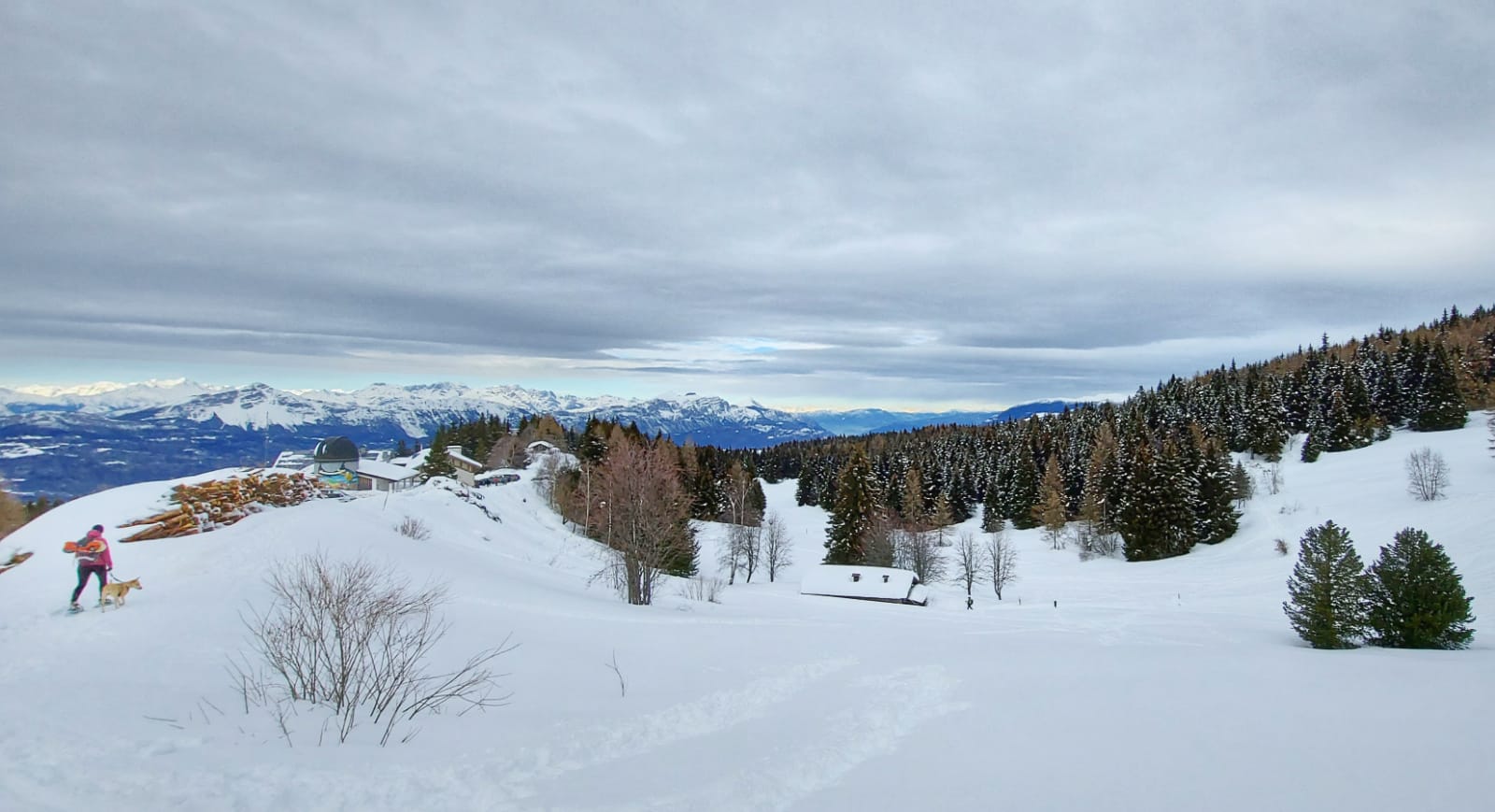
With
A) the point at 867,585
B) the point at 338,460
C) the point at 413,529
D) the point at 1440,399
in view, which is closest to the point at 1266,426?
the point at 1440,399

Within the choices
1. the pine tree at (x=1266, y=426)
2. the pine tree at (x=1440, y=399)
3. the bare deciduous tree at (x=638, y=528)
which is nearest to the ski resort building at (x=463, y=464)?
the bare deciduous tree at (x=638, y=528)

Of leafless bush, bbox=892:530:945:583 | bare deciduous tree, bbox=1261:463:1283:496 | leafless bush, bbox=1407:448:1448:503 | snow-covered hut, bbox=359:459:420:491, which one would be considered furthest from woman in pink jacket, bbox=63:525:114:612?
bare deciduous tree, bbox=1261:463:1283:496

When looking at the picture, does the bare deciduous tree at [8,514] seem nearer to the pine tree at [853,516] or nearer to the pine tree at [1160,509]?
the pine tree at [853,516]

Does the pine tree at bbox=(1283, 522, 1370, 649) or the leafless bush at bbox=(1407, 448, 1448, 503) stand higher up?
the leafless bush at bbox=(1407, 448, 1448, 503)

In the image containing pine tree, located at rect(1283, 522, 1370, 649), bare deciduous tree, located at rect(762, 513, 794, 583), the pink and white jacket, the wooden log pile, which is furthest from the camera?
bare deciduous tree, located at rect(762, 513, 794, 583)

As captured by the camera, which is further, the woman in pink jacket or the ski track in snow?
the woman in pink jacket

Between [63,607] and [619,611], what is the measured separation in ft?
37.8

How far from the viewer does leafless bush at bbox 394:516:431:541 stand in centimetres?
2767

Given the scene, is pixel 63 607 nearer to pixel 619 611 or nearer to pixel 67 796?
pixel 67 796

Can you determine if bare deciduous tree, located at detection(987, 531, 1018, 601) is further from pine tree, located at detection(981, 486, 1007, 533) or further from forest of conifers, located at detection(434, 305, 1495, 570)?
pine tree, located at detection(981, 486, 1007, 533)

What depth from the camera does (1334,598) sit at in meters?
17.4

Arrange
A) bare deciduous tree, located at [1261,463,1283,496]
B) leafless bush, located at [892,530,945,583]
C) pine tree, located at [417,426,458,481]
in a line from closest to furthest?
leafless bush, located at [892,530,945,583] → bare deciduous tree, located at [1261,463,1283,496] → pine tree, located at [417,426,458,481]

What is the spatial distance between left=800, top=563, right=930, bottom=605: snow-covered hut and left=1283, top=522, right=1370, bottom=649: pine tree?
25.2 meters

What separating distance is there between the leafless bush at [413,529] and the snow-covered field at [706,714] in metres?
6.21
